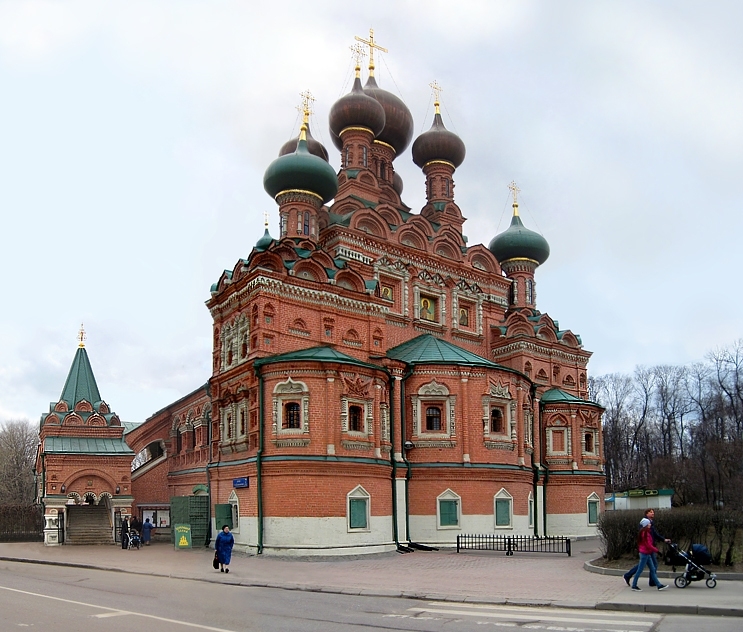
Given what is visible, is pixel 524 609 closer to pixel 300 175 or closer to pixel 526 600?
pixel 526 600

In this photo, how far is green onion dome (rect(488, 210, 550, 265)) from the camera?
3641cm

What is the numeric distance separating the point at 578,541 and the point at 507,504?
4854 mm

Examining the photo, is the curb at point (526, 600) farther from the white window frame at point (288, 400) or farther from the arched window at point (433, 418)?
the arched window at point (433, 418)

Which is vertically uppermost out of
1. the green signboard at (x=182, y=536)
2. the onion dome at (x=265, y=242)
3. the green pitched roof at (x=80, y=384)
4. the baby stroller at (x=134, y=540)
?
the onion dome at (x=265, y=242)

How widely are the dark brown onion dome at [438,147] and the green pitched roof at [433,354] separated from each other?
11090mm

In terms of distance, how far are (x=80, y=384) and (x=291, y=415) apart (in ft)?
53.1

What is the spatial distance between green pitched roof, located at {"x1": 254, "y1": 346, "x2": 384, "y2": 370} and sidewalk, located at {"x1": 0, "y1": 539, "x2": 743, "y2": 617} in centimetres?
573

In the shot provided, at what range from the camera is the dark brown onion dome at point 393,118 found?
Result: 3631 cm

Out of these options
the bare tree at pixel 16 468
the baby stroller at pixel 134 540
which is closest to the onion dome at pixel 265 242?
the baby stroller at pixel 134 540

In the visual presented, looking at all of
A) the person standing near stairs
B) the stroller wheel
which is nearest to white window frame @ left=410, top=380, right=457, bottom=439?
the person standing near stairs

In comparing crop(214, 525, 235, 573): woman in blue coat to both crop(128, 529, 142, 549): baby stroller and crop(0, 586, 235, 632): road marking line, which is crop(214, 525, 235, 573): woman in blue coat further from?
crop(128, 529, 142, 549): baby stroller

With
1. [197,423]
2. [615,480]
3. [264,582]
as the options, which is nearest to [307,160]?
[197,423]

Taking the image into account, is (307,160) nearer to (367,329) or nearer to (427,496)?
(367,329)

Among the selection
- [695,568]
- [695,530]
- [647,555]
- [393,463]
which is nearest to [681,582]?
[695,568]
